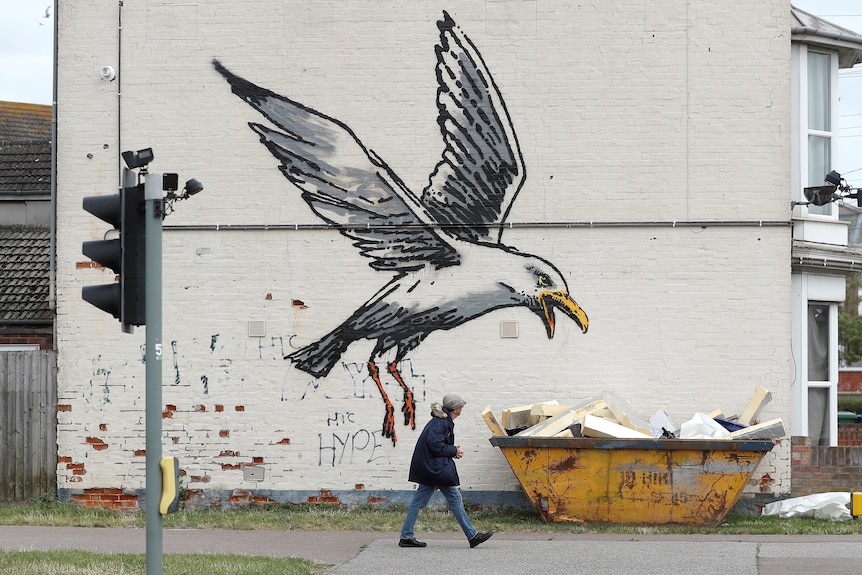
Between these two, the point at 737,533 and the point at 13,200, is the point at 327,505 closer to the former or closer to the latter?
the point at 737,533

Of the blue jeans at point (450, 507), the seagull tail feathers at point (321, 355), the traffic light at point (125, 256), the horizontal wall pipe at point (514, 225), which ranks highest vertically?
the horizontal wall pipe at point (514, 225)

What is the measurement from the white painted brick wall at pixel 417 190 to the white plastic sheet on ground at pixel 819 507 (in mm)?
307

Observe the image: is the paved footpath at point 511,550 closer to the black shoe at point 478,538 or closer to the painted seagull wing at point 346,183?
the black shoe at point 478,538

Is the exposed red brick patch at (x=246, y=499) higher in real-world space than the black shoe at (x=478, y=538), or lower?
lower

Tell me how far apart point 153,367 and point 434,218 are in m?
7.72

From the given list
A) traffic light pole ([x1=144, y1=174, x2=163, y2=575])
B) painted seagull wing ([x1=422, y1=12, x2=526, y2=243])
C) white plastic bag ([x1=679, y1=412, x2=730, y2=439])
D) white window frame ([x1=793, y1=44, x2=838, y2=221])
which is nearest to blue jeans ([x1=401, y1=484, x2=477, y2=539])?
white plastic bag ([x1=679, y1=412, x2=730, y2=439])

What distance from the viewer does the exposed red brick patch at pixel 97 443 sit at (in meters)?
13.8

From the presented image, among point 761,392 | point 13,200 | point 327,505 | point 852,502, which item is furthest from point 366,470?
point 13,200

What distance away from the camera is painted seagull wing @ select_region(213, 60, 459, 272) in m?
13.6

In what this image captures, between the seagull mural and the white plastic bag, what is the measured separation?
7.09ft

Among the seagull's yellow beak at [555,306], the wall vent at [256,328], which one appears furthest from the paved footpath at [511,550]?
the seagull's yellow beak at [555,306]

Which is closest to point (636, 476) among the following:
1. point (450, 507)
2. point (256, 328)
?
point (450, 507)

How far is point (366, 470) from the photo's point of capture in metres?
13.5

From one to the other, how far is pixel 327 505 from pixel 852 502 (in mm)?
5940
